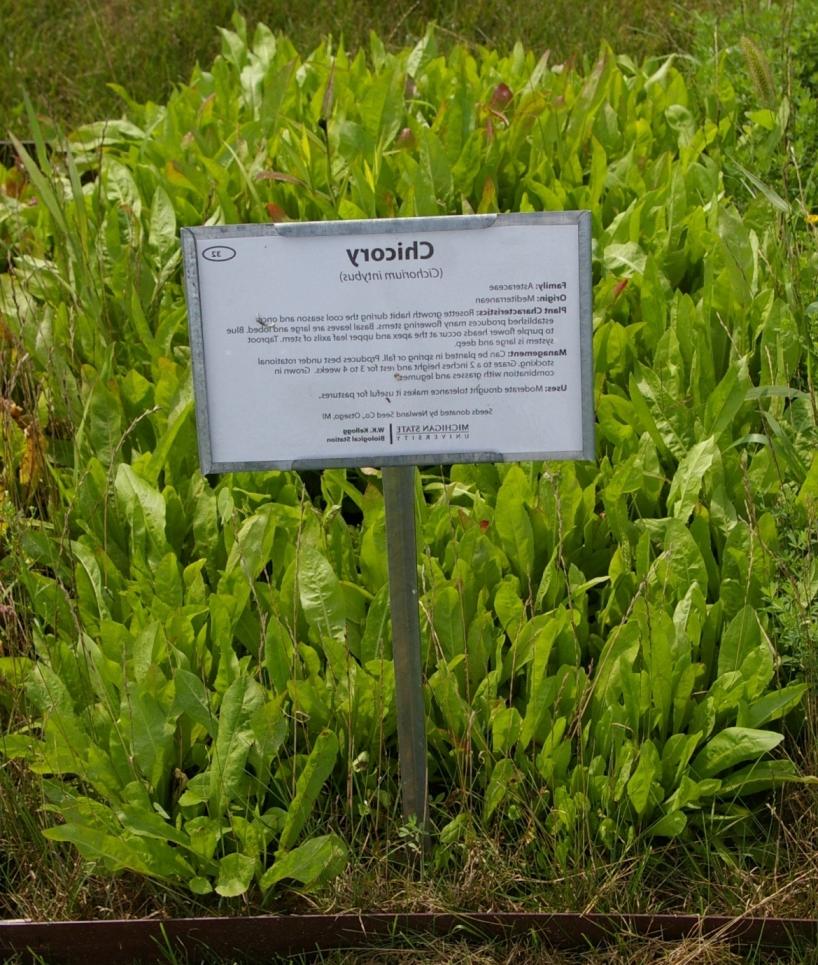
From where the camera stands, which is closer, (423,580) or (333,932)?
(333,932)

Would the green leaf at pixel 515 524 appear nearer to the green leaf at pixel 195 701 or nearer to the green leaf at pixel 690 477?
the green leaf at pixel 690 477

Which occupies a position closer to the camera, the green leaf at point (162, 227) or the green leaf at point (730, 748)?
the green leaf at point (730, 748)

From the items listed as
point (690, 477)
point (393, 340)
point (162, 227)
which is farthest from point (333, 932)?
point (162, 227)

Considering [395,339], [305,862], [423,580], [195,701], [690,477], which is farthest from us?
[690,477]

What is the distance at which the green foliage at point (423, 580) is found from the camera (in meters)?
2.10

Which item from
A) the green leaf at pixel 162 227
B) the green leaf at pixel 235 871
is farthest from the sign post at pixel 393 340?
the green leaf at pixel 162 227

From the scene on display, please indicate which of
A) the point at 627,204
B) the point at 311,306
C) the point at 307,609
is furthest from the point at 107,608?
the point at 627,204

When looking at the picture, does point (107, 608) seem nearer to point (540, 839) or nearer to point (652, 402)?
point (540, 839)

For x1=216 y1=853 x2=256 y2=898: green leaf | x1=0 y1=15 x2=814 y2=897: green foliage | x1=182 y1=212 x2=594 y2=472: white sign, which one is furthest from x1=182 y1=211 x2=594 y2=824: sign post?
x1=216 y1=853 x2=256 y2=898: green leaf

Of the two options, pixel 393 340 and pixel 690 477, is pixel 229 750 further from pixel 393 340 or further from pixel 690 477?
pixel 690 477

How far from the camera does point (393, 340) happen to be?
1.87 meters

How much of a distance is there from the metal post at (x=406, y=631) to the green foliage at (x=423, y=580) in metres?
0.10

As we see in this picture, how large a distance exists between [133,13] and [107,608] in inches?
180

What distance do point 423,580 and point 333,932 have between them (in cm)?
67
